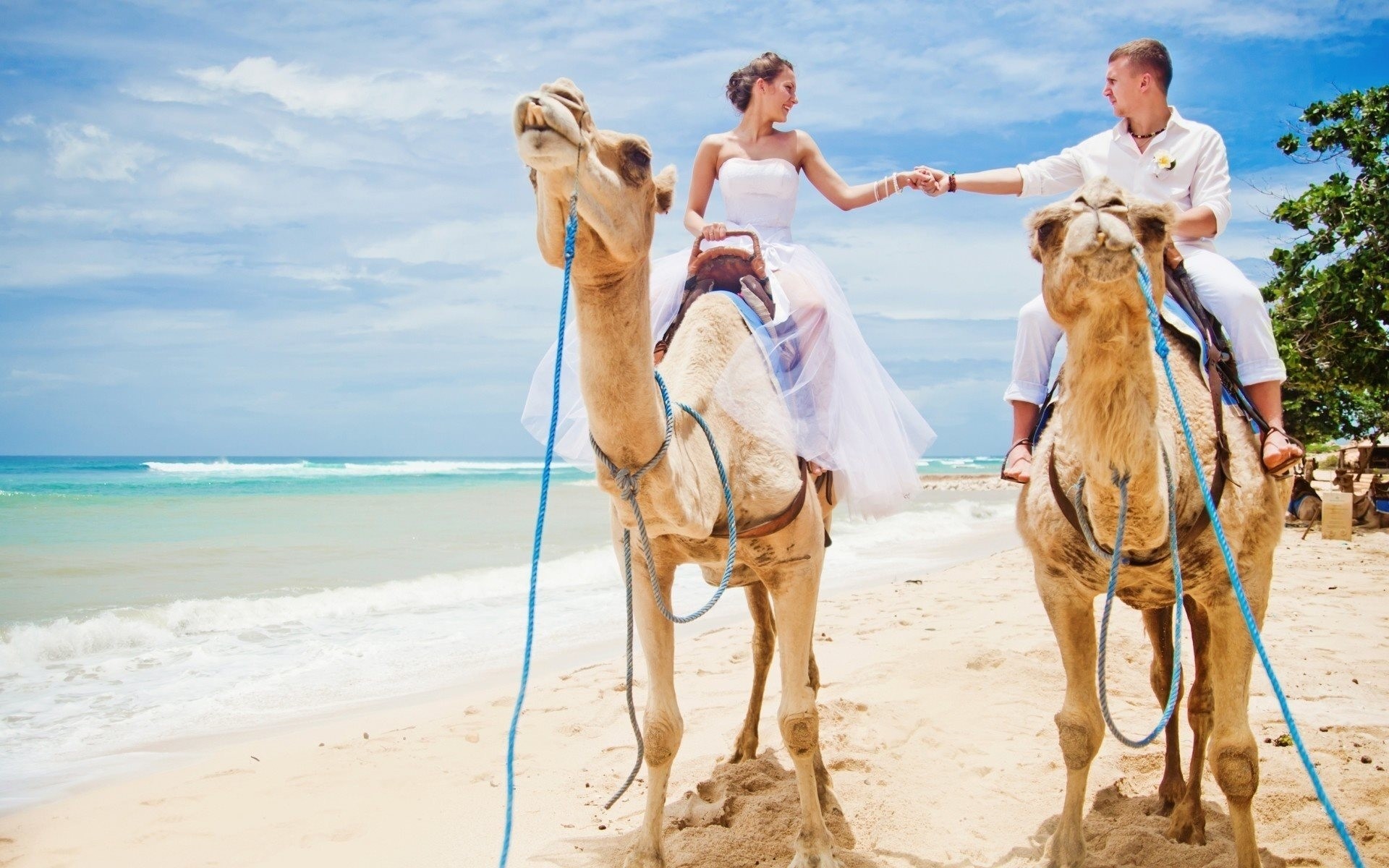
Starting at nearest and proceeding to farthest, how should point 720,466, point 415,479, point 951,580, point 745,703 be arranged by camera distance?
point 720,466, point 745,703, point 951,580, point 415,479

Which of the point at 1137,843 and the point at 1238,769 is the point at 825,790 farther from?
the point at 1238,769

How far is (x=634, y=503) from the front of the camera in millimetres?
2973

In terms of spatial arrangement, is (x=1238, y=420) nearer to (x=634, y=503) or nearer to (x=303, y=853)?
(x=634, y=503)

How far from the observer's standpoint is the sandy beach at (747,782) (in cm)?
402

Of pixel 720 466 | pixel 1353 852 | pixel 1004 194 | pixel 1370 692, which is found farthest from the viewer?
pixel 1370 692

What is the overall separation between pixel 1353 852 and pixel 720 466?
83.5 inches

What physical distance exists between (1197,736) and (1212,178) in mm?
2406

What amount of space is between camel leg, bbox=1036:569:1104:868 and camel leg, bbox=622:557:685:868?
1.48 meters

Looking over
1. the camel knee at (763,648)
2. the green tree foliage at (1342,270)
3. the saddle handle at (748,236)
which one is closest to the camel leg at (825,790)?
the camel knee at (763,648)

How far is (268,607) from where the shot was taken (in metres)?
9.46

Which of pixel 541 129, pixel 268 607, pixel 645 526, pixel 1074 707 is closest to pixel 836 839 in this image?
pixel 1074 707

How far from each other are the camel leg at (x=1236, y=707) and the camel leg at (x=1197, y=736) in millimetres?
677

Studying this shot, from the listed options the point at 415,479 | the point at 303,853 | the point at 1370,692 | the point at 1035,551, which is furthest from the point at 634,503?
the point at 415,479

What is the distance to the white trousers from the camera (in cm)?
373
